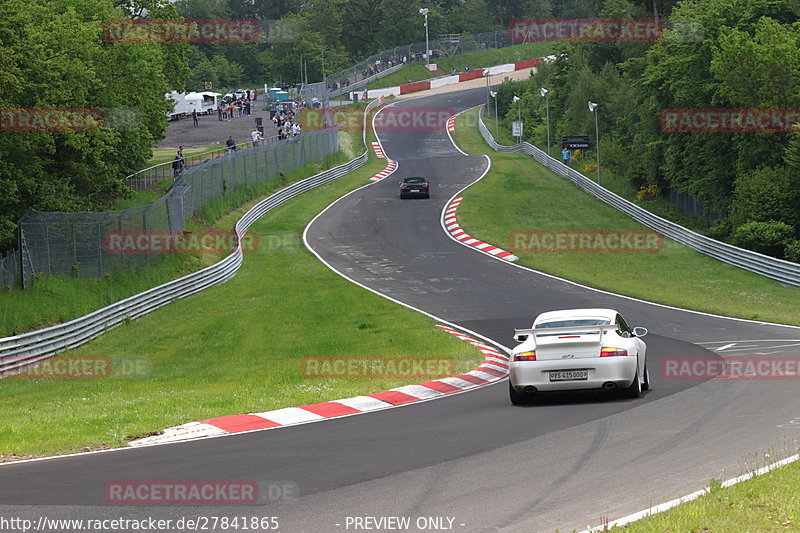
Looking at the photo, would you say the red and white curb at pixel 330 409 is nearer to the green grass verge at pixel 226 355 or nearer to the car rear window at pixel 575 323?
the green grass verge at pixel 226 355

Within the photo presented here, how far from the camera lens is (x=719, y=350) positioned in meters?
22.4

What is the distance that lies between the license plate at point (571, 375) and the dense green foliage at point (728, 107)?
32.8 metres

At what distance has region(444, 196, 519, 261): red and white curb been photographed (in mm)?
45938

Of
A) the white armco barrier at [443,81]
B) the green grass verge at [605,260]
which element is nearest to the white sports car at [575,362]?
the green grass verge at [605,260]

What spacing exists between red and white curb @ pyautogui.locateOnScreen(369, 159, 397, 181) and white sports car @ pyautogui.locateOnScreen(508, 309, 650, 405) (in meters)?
55.7

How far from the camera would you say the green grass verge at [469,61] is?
128375mm

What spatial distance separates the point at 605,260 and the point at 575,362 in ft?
103

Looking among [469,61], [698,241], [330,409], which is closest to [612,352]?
[330,409]

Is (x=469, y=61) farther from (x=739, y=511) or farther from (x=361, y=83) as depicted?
(x=739, y=511)

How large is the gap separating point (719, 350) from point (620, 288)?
15.5 meters

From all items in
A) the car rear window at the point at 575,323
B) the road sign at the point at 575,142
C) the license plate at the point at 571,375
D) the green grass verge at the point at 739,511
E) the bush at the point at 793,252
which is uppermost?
the road sign at the point at 575,142

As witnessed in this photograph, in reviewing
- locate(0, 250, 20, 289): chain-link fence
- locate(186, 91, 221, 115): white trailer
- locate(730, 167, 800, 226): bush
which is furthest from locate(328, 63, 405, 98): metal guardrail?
locate(0, 250, 20, 289): chain-link fence

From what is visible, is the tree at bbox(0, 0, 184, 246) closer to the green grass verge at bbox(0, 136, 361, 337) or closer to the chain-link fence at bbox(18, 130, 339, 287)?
the chain-link fence at bbox(18, 130, 339, 287)

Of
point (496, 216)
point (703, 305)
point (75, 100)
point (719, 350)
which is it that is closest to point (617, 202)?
point (496, 216)
